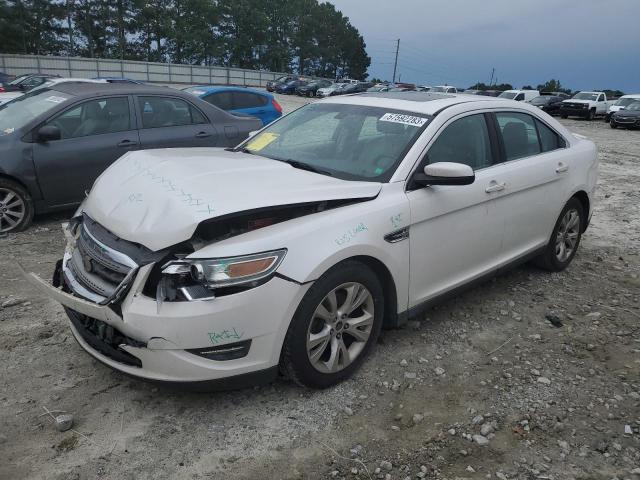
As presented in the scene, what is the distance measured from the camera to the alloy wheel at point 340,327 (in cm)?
303

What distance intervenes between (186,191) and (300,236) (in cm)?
69

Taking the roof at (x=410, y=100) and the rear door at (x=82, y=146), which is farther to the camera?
the rear door at (x=82, y=146)

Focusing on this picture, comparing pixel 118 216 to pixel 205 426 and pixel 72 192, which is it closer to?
pixel 205 426

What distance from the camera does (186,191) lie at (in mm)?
2973

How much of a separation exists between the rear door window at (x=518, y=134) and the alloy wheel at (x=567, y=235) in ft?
2.87

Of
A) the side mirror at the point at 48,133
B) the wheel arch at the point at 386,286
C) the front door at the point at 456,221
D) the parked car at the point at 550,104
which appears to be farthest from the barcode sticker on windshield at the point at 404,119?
the parked car at the point at 550,104

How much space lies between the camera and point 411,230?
3400mm

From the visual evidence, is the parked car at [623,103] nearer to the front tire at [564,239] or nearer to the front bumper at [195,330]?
the front tire at [564,239]

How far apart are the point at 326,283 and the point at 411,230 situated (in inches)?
30.5

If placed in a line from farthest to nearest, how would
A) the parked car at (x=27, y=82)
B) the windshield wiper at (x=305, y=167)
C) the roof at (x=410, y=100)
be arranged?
the parked car at (x=27, y=82) < the roof at (x=410, y=100) < the windshield wiper at (x=305, y=167)

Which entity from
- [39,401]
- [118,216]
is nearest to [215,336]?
[118,216]

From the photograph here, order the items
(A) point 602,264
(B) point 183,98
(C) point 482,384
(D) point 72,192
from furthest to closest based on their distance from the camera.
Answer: (B) point 183,98 < (D) point 72,192 < (A) point 602,264 < (C) point 482,384

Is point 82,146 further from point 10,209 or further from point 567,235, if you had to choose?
point 567,235

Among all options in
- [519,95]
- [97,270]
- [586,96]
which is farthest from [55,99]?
[519,95]
